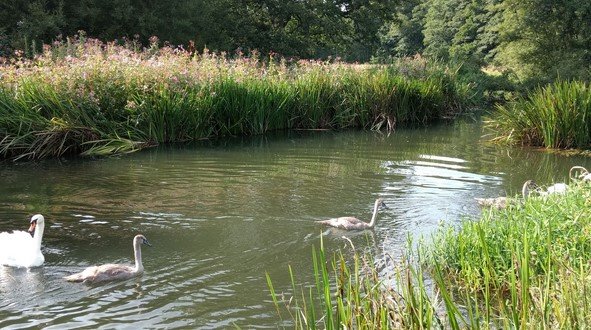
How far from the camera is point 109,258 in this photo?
318 inches

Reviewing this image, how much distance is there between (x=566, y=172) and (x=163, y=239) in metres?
8.74

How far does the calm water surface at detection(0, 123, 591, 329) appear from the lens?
667cm

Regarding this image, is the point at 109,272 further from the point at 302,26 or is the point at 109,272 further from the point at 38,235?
the point at 302,26

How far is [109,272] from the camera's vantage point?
7.21m

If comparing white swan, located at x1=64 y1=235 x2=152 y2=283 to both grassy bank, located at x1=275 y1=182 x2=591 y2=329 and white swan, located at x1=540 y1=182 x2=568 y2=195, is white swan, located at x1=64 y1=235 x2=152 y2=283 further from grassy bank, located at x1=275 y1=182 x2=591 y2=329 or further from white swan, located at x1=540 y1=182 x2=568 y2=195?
white swan, located at x1=540 y1=182 x2=568 y2=195

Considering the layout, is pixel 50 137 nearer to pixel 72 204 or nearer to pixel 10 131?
pixel 10 131

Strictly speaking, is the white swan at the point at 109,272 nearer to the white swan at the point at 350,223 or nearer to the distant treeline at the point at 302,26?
the white swan at the point at 350,223

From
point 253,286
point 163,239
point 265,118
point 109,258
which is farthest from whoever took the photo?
point 265,118

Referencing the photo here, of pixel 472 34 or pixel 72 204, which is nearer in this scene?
pixel 72 204

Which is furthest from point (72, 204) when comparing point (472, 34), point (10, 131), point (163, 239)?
point (472, 34)

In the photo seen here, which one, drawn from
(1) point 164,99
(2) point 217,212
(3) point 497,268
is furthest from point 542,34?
(3) point 497,268

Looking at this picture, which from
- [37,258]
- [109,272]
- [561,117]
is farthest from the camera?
[561,117]

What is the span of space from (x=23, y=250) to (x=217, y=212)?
123 inches

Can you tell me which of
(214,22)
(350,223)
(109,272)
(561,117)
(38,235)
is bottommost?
(109,272)
